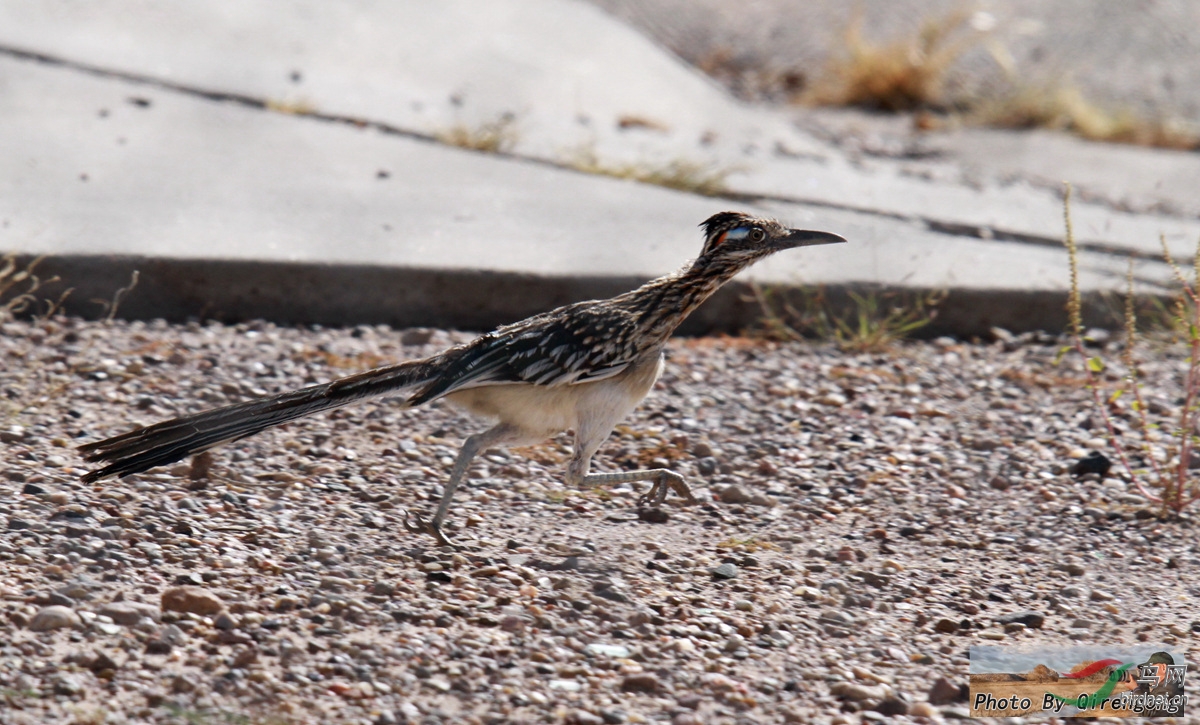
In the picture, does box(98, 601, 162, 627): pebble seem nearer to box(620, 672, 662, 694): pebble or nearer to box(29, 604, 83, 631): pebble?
box(29, 604, 83, 631): pebble

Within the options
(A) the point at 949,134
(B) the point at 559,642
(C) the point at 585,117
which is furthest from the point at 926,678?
(A) the point at 949,134

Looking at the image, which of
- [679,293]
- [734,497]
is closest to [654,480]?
[734,497]

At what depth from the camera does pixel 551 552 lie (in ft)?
13.6

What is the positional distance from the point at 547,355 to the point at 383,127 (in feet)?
13.1

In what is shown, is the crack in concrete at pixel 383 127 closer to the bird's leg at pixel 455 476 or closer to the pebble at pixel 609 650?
the bird's leg at pixel 455 476

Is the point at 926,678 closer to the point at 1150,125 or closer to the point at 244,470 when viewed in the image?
the point at 244,470

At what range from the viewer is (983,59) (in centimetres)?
1209

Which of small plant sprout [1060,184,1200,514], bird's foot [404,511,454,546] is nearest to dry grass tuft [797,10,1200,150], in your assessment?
small plant sprout [1060,184,1200,514]

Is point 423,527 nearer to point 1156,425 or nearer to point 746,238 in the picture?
point 746,238

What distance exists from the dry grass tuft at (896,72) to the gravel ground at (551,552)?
18.8 feet

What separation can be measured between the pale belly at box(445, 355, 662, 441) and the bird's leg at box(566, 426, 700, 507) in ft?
0.19

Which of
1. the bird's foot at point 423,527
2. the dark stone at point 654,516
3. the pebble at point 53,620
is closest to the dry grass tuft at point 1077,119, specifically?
the dark stone at point 654,516

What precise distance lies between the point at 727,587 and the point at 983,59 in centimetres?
923

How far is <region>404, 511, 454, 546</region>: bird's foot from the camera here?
4.11 m
